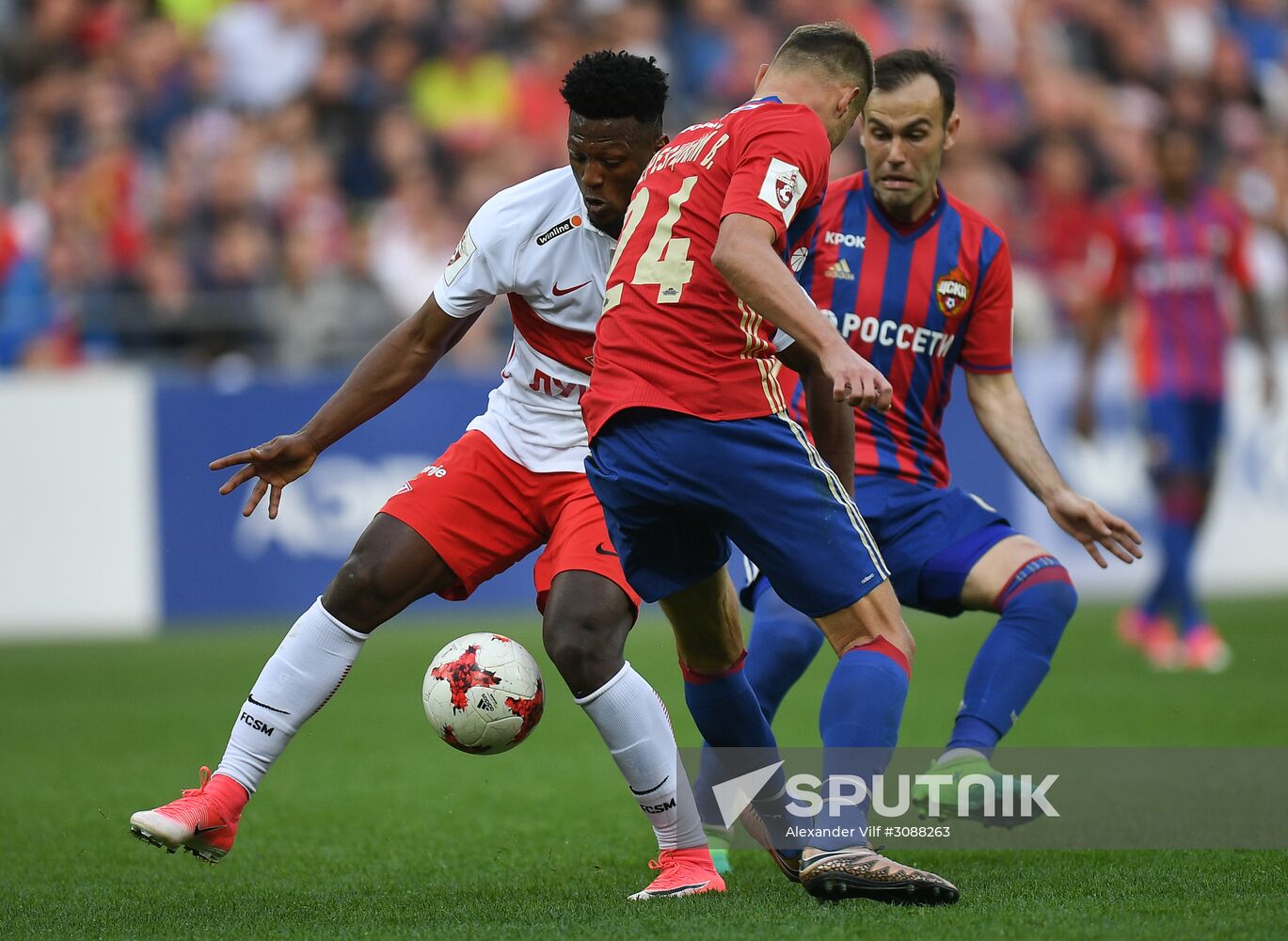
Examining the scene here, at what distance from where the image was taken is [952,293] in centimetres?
568

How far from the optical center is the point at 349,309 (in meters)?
13.0

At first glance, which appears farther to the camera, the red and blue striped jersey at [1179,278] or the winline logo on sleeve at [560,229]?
the red and blue striped jersey at [1179,278]

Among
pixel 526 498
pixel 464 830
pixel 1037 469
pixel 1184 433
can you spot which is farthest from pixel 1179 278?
pixel 526 498

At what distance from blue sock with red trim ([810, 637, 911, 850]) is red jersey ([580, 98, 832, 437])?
66 centimetres

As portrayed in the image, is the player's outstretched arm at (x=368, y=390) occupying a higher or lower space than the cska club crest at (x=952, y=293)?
lower

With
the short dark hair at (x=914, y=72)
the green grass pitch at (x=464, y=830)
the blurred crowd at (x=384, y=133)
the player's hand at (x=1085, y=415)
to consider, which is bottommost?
the green grass pitch at (x=464, y=830)

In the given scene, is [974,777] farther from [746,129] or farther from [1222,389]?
[1222,389]

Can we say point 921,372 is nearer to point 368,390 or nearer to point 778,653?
point 778,653

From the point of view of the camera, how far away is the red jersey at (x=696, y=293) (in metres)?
4.37

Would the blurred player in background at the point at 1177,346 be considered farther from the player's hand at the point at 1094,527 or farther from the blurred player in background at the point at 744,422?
the blurred player in background at the point at 744,422

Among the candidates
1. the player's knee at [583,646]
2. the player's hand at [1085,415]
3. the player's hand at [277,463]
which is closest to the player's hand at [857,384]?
Answer: the player's knee at [583,646]

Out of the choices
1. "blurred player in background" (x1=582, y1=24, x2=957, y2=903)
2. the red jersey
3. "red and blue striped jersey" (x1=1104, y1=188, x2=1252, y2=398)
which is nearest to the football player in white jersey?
"blurred player in background" (x1=582, y1=24, x2=957, y2=903)

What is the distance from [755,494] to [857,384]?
0.52 metres

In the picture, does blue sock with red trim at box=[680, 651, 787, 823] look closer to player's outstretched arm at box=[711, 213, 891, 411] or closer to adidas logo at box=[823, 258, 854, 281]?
player's outstretched arm at box=[711, 213, 891, 411]
